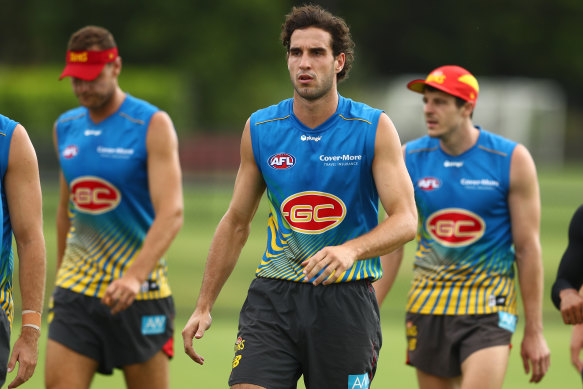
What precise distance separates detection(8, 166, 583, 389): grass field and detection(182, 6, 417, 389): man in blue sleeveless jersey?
4703 millimetres

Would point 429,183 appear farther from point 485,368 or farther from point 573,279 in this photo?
point 573,279

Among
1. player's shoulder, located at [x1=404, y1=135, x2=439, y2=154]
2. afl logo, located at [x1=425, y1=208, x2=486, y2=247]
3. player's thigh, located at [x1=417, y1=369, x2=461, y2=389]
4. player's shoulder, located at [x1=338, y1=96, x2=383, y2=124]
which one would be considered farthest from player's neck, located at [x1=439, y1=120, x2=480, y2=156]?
player's shoulder, located at [x1=338, y1=96, x2=383, y2=124]

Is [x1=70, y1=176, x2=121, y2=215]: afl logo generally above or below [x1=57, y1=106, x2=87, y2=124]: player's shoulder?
below

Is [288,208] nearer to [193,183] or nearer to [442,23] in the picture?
[193,183]

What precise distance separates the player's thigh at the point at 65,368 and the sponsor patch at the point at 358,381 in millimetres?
2215

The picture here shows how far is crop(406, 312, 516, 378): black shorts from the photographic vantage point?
7211 millimetres

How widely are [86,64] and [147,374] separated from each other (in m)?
2.11

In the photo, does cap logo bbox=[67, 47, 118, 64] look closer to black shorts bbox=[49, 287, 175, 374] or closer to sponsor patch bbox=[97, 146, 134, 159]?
sponsor patch bbox=[97, 146, 134, 159]

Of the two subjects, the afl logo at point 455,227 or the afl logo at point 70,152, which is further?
the afl logo at point 70,152

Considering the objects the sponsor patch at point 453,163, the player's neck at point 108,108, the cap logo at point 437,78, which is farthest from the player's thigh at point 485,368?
the player's neck at point 108,108

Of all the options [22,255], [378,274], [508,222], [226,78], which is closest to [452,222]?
[508,222]

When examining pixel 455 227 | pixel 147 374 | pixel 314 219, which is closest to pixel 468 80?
pixel 455 227

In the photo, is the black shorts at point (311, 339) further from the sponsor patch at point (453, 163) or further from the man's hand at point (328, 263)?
the sponsor patch at point (453, 163)

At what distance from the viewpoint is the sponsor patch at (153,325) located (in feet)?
24.4
